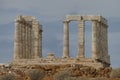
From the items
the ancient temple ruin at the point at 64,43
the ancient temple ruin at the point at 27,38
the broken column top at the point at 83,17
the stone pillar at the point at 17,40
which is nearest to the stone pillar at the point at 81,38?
the ancient temple ruin at the point at 64,43

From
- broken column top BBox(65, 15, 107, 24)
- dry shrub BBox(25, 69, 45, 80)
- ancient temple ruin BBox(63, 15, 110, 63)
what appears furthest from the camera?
ancient temple ruin BBox(63, 15, 110, 63)

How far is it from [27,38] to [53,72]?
87.5ft

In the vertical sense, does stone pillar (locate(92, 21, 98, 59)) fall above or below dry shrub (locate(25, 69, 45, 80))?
above

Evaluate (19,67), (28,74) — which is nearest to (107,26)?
→ (19,67)

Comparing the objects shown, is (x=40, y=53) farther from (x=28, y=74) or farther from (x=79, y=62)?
(x=28, y=74)

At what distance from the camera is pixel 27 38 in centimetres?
14825

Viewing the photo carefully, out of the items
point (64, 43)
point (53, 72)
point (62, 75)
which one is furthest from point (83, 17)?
point (62, 75)

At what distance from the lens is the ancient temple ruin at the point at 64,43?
135125mm

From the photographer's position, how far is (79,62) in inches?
5261

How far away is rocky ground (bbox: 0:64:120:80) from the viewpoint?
111938mm

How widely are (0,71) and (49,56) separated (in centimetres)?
1231

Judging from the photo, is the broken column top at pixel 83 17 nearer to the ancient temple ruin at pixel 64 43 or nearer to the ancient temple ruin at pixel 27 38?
the ancient temple ruin at pixel 64 43

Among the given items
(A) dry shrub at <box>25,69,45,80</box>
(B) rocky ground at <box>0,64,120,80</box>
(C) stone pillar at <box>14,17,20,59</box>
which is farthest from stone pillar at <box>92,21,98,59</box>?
(A) dry shrub at <box>25,69,45,80</box>

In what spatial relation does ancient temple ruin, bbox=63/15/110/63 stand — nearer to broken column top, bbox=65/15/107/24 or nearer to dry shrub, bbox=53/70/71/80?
broken column top, bbox=65/15/107/24
